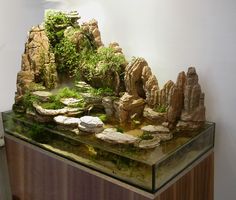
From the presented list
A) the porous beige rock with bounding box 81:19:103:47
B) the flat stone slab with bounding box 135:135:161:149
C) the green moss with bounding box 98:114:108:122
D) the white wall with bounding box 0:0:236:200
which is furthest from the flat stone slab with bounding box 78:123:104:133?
the porous beige rock with bounding box 81:19:103:47

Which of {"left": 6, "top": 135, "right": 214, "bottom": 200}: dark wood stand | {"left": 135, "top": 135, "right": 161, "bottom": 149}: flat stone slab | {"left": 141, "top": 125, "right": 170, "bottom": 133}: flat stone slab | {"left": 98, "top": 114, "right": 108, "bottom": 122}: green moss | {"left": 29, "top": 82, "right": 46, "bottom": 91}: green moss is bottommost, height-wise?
{"left": 6, "top": 135, "right": 214, "bottom": 200}: dark wood stand

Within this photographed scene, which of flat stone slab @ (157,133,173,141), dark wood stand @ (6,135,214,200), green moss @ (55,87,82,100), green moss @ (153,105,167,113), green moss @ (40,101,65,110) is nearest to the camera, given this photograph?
dark wood stand @ (6,135,214,200)

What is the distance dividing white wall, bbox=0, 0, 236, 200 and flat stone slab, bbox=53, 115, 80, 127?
0.54m

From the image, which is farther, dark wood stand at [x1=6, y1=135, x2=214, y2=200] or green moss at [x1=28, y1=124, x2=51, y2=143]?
green moss at [x1=28, y1=124, x2=51, y2=143]

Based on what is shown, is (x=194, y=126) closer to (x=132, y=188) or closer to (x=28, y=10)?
(x=132, y=188)

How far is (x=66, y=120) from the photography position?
175cm

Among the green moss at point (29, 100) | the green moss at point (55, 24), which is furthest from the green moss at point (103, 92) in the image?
the green moss at point (55, 24)

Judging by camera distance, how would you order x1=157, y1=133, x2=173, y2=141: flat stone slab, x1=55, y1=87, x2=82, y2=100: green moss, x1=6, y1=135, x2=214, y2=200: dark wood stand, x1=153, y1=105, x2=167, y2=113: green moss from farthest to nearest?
x1=55, y1=87, x2=82, y2=100: green moss < x1=153, y1=105, x2=167, y2=113: green moss < x1=157, y1=133, x2=173, y2=141: flat stone slab < x1=6, y1=135, x2=214, y2=200: dark wood stand

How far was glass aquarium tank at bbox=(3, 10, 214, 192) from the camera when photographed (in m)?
1.51

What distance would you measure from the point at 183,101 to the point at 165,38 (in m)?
0.39

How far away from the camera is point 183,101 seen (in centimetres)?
165

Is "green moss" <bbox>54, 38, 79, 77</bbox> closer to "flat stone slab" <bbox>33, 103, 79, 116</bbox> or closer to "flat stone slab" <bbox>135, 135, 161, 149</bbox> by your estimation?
"flat stone slab" <bbox>33, 103, 79, 116</bbox>

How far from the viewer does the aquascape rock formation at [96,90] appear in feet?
5.36

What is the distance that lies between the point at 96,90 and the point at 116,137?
0.47 m
